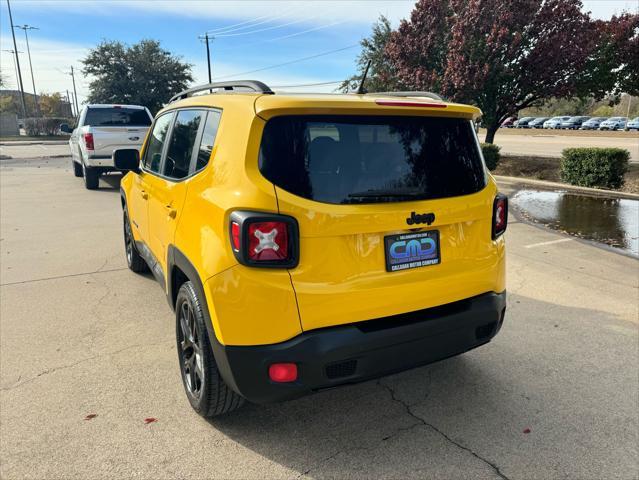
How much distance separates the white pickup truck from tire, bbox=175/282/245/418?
959 centimetres

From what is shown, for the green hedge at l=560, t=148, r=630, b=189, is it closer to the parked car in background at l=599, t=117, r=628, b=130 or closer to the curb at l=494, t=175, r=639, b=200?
the curb at l=494, t=175, r=639, b=200

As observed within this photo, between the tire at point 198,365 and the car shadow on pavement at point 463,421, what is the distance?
0.18 metres

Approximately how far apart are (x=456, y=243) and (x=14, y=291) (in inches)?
179

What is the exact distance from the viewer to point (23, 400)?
2998 mm

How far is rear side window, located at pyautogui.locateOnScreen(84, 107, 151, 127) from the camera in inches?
466

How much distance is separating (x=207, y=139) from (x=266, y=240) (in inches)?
35.0

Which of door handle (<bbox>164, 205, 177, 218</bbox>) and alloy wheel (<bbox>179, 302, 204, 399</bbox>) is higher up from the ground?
door handle (<bbox>164, 205, 177, 218</bbox>)

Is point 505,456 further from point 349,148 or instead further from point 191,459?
point 349,148

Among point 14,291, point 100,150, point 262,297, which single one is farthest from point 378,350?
point 100,150

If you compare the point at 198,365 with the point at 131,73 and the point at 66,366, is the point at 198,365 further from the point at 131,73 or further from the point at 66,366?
the point at 131,73

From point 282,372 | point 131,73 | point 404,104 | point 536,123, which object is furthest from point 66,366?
point 536,123

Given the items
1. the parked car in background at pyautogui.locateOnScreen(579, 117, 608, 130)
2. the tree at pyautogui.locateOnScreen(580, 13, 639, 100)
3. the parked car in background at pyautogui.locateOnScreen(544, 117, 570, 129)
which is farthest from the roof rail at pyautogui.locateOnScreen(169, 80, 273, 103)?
the parked car in background at pyautogui.locateOnScreen(544, 117, 570, 129)

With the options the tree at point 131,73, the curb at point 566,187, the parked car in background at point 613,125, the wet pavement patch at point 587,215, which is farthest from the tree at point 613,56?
the parked car in background at point 613,125

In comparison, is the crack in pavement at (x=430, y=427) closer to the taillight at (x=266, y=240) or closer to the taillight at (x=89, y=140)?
the taillight at (x=266, y=240)
